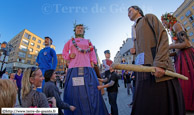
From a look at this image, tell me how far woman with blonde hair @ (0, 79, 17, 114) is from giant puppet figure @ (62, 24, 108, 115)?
1.39 meters

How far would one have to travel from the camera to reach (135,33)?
1664 mm

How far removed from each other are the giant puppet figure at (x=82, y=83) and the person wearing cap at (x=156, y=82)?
1.00m

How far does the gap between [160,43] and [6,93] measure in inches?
66.6

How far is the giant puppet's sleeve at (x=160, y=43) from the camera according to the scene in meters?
1.19

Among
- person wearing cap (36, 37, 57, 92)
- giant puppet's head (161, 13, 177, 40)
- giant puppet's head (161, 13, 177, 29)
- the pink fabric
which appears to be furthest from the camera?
person wearing cap (36, 37, 57, 92)

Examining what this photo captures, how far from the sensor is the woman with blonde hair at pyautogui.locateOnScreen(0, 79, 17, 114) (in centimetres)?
83

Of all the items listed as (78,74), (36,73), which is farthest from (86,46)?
(36,73)

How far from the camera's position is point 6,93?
2.79 ft

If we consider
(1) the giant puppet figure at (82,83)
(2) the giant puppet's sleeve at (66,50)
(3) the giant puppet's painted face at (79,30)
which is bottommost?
(1) the giant puppet figure at (82,83)

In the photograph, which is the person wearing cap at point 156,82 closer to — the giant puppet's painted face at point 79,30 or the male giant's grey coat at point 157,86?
the male giant's grey coat at point 157,86

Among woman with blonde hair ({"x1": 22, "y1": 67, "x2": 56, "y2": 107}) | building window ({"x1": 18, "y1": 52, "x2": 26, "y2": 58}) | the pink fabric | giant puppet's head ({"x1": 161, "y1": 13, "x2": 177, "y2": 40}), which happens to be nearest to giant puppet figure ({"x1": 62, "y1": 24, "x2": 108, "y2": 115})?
the pink fabric

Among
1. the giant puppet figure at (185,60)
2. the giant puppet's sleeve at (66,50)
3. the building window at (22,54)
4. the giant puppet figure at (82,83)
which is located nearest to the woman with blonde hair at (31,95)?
the giant puppet figure at (82,83)

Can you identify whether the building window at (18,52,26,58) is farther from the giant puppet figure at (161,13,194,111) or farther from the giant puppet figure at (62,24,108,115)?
the giant puppet figure at (161,13,194,111)

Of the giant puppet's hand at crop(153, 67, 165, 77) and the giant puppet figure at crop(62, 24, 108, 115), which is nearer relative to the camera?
the giant puppet's hand at crop(153, 67, 165, 77)
